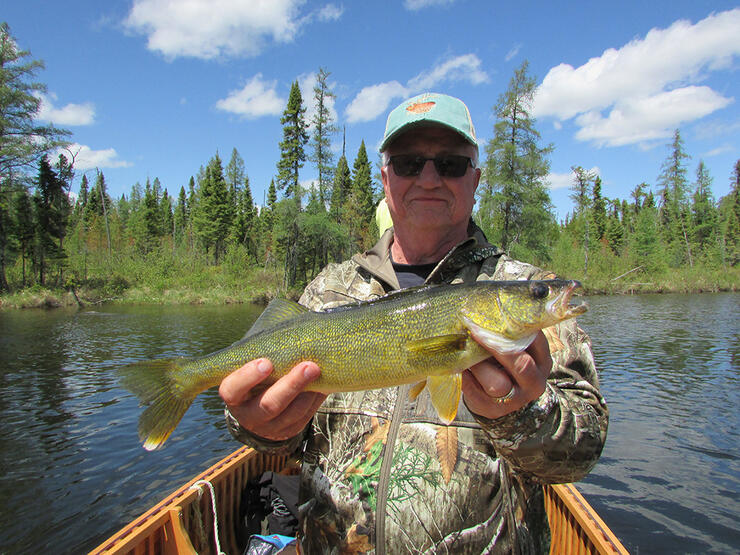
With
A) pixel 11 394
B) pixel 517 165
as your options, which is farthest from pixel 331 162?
pixel 11 394

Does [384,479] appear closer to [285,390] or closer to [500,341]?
[285,390]

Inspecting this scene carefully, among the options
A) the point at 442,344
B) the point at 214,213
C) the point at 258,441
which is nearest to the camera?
the point at 442,344

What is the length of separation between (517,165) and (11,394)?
3893cm

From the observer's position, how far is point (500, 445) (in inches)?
82.1

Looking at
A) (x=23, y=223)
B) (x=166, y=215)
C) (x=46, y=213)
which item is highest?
(x=166, y=215)

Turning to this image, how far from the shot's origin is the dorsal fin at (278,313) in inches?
104

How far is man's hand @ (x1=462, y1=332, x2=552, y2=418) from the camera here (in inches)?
76.0

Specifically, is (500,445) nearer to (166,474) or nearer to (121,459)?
(166,474)

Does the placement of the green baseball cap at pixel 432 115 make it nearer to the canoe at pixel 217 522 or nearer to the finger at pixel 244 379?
the finger at pixel 244 379

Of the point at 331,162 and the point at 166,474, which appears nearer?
the point at 166,474

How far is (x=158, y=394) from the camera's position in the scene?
98.3 inches

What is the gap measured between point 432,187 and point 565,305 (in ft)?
3.80

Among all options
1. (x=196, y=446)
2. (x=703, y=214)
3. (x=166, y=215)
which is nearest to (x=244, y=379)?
(x=196, y=446)

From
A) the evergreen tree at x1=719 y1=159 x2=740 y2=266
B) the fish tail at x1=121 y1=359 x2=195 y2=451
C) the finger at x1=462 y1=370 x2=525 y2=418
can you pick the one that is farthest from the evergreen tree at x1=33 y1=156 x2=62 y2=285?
the evergreen tree at x1=719 y1=159 x2=740 y2=266
